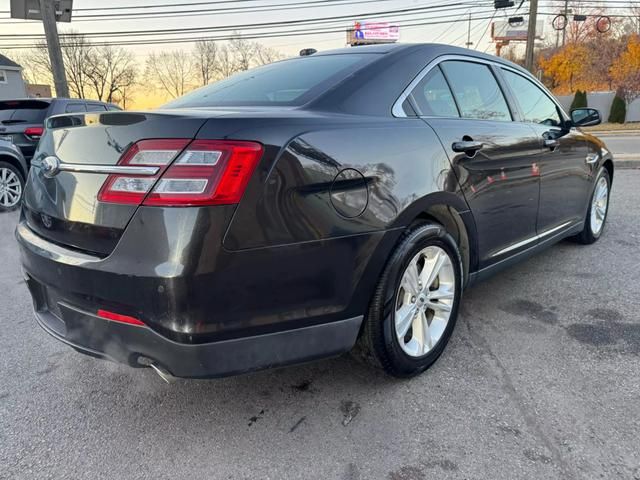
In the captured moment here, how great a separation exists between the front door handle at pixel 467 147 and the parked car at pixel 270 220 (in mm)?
10

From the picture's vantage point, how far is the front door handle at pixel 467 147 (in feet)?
8.12

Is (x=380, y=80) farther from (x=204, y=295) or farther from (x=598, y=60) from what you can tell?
(x=598, y=60)

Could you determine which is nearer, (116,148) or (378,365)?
(116,148)

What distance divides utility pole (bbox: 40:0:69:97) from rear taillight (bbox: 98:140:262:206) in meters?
12.5

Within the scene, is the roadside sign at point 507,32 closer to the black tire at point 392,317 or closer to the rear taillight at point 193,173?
the black tire at point 392,317

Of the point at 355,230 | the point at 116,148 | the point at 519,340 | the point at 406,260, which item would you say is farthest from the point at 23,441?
the point at 519,340

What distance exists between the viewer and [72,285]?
1.82 m

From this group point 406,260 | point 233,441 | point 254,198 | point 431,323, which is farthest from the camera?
point 431,323

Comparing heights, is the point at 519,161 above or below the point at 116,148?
below

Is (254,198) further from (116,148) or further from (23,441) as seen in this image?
(23,441)

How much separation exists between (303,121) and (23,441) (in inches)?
69.4

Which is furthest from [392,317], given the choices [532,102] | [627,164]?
[627,164]

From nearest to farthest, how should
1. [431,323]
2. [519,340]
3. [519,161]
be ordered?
[431,323]
[519,340]
[519,161]

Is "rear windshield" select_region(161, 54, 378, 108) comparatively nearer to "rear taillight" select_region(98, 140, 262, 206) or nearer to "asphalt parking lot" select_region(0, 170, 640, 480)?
"rear taillight" select_region(98, 140, 262, 206)
